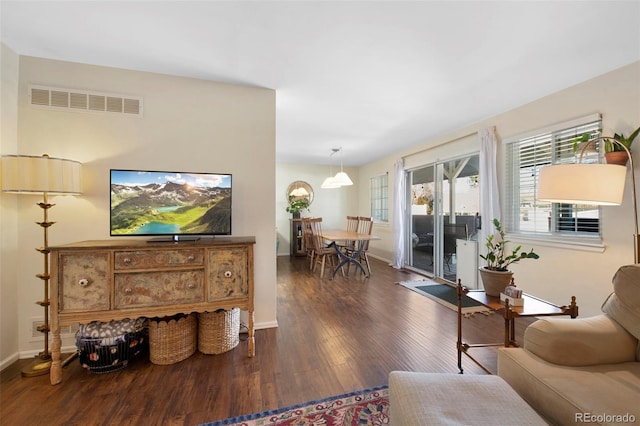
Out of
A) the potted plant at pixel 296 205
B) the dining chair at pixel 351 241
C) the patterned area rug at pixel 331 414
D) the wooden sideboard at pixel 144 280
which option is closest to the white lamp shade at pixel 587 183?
the patterned area rug at pixel 331 414

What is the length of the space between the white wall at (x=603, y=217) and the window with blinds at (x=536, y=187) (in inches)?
4.4

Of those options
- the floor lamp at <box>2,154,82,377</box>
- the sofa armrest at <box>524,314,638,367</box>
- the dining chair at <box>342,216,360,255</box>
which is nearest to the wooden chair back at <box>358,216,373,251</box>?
the dining chair at <box>342,216,360,255</box>

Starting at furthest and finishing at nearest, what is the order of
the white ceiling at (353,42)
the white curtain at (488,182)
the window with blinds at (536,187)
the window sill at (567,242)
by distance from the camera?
the white curtain at (488,182)
the window with blinds at (536,187)
the window sill at (567,242)
the white ceiling at (353,42)

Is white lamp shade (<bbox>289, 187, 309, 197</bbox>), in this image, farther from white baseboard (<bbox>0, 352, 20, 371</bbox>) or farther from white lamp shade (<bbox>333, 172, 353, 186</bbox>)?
white baseboard (<bbox>0, 352, 20, 371</bbox>)

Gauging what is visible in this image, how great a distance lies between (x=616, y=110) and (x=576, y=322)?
2.12m

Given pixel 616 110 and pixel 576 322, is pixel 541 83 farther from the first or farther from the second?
pixel 576 322

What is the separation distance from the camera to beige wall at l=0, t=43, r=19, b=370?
73.7 inches

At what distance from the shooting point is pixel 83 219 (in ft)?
7.00

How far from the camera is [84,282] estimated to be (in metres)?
1.76

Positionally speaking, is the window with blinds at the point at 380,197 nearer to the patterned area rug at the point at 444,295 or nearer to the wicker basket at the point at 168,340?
the patterned area rug at the point at 444,295

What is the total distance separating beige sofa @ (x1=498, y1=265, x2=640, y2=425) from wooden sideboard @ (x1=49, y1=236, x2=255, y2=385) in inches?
70.0

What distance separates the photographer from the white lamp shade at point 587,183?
1656mm

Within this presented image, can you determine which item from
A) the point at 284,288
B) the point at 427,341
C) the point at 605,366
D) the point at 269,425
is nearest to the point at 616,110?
the point at 605,366

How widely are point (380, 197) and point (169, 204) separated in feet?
16.5
